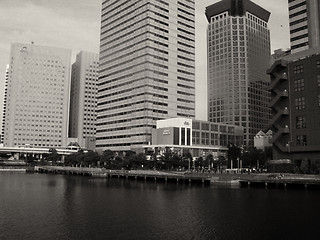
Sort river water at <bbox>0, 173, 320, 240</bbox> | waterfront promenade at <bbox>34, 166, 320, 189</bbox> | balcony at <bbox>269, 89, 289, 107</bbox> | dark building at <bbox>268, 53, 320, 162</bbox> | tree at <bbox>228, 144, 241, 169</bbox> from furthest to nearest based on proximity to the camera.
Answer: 1. tree at <bbox>228, 144, 241, 169</bbox>
2. balcony at <bbox>269, 89, 289, 107</bbox>
3. dark building at <bbox>268, 53, 320, 162</bbox>
4. waterfront promenade at <bbox>34, 166, 320, 189</bbox>
5. river water at <bbox>0, 173, 320, 240</bbox>

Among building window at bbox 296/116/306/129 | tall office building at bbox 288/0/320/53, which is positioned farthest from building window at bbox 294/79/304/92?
tall office building at bbox 288/0/320/53

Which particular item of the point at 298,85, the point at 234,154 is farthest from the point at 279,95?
the point at 234,154

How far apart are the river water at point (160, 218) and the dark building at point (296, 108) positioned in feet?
172

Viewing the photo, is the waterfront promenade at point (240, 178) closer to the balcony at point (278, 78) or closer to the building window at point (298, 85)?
the building window at point (298, 85)

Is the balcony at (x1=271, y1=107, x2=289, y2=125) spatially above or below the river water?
above

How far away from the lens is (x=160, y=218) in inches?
2098

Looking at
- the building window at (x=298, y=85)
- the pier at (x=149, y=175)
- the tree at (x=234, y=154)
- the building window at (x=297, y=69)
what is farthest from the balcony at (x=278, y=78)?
the tree at (x=234, y=154)

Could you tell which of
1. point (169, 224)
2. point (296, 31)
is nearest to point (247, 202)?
point (169, 224)

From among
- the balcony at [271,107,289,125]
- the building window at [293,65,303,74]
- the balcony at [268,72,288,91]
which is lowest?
the balcony at [271,107,289,125]

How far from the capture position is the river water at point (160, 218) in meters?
43.3

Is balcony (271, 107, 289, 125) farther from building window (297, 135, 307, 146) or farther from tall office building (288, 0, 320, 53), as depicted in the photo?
tall office building (288, 0, 320, 53)

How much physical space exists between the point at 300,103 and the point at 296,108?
2.33 meters

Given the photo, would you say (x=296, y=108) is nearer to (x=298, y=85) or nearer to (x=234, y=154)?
(x=298, y=85)

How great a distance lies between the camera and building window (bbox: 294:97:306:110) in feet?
413
